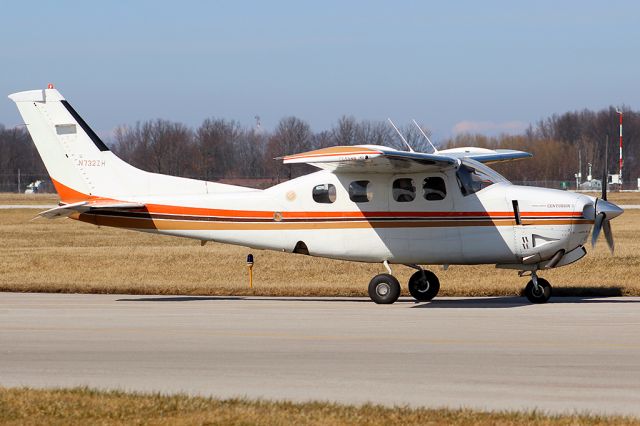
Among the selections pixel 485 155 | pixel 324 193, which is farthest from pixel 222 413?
pixel 485 155

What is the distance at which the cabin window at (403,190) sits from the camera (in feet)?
61.9

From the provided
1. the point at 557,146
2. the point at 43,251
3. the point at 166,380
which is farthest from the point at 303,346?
the point at 557,146

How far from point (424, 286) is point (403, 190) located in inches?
78.2

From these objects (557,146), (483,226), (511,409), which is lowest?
(511,409)

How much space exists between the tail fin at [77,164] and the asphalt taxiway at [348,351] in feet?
8.56

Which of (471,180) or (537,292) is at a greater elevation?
(471,180)

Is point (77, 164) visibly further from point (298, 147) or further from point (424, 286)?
point (298, 147)

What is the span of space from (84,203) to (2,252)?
46.0ft

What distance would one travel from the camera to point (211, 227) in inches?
786

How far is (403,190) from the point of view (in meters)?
18.9

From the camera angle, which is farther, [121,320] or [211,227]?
[211,227]

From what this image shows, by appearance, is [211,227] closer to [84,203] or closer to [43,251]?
[84,203]

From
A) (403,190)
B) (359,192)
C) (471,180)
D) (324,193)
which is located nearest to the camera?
(471,180)

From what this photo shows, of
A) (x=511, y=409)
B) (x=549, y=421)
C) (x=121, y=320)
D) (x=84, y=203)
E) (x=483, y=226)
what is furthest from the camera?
(x=84, y=203)
